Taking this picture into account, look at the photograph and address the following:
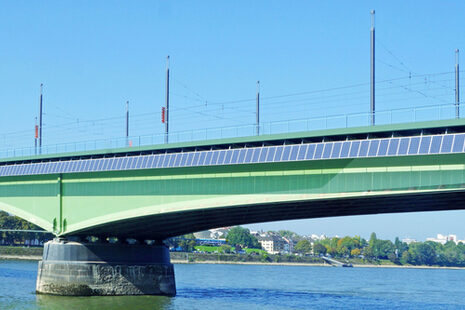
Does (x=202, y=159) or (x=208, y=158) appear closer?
(x=208, y=158)

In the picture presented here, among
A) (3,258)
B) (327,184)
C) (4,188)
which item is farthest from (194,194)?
(3,258)

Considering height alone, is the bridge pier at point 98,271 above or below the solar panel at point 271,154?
below

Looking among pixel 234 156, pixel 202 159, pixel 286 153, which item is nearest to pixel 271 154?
pixel 286 153

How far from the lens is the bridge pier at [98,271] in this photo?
189ft

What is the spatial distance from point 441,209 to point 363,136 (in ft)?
35.3

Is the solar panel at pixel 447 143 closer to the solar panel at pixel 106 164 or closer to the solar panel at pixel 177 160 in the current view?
the solar panel at pixel 177 160

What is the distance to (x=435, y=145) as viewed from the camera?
132 ft

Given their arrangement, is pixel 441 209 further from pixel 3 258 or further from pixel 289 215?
pixel 3 258

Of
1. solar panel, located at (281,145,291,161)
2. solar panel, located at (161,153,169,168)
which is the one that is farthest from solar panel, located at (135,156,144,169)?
solar panel, located at (281,145,291,161)

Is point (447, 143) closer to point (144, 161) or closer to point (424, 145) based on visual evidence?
point (424, 145)

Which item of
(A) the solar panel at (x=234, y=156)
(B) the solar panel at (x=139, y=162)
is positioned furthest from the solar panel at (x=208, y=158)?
(B) the solar panel at (x=139, y=162)

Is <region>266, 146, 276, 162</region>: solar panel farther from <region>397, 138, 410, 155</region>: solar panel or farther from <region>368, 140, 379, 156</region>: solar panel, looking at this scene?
<region>397, 138, 410, 155</region>: solar panel

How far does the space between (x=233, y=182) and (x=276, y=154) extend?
158 inches

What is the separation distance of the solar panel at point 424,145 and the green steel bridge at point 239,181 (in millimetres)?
64
